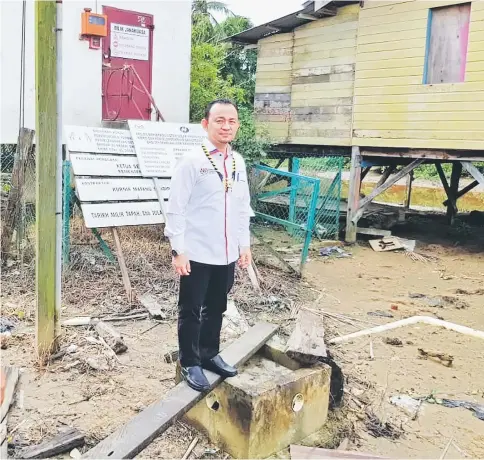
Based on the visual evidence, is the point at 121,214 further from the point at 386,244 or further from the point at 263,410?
the point at 386,244

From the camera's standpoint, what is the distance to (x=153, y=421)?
2.97 m

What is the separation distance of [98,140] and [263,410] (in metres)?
4.65

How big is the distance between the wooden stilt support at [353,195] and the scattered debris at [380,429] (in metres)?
7.53

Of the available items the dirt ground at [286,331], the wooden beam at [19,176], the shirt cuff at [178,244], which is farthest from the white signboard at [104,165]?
the shirt cuff at [178,244]

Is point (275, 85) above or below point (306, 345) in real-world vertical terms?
above

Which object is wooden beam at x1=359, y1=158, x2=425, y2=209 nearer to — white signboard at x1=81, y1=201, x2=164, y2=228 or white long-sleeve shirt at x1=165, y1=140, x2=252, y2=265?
white signboard at x1=81, y1=201, x2=164, y2=228

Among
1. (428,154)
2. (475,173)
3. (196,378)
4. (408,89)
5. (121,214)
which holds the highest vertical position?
(408,89)

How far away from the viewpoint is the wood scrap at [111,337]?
459cm

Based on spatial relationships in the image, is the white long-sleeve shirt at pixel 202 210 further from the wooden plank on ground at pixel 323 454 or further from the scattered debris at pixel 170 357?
the scattered debris at pixel 170 357

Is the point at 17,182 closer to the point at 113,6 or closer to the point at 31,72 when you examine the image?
the point at 31,72

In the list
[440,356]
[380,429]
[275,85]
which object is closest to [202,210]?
[380,429]

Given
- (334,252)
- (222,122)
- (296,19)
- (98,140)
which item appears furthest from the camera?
(296,19)

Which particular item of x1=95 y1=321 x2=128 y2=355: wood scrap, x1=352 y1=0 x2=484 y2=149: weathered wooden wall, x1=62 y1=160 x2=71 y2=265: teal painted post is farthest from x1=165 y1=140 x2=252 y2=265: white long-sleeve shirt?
x1=352 y1=0 x2=484 y2=149: weathered wooden wall

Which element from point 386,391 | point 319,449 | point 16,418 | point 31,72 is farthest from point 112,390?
point 31,72
